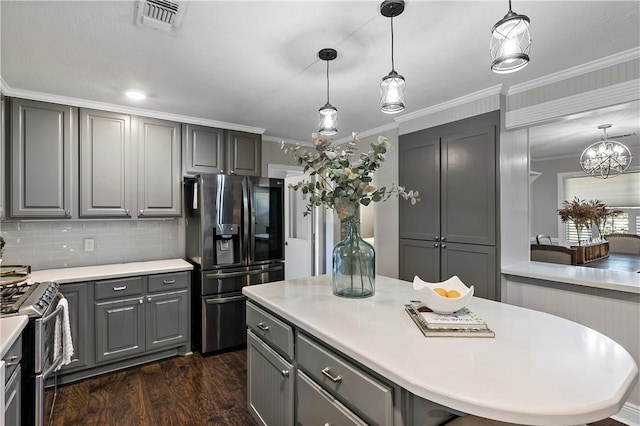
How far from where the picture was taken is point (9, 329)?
155 centimetres

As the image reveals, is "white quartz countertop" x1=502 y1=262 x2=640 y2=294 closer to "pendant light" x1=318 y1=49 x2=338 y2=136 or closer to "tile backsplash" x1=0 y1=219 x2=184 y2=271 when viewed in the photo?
"pendant light" x1=318 y1=49 x2=338 y2=136

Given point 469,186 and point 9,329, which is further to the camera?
point 469,186

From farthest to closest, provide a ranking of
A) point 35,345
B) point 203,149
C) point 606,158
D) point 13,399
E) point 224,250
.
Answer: point 606,158 < point 203,149 < point 224,250 < point 35,345 < point 13,399

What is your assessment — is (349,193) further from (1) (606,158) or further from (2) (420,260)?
(1) (606,158)

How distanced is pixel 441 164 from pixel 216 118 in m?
2.35

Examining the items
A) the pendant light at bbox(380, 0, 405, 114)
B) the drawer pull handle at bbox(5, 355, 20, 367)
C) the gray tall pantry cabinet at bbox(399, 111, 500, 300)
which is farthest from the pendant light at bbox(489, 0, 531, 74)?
the drawer pull handle at bbox(5, 355, 20, 367)

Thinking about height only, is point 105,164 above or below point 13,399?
above

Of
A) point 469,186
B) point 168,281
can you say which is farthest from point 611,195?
point 168,281

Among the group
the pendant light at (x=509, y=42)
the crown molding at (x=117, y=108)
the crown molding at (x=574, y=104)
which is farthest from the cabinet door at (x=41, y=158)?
the crown molding at (x=574, y=104)

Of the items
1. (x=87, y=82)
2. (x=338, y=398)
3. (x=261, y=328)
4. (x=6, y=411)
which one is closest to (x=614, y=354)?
(x=338, y=398)

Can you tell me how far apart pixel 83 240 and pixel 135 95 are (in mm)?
1498

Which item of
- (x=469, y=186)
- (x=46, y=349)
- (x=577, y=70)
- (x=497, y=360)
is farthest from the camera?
(x=469, y=186)

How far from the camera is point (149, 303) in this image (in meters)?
2.91

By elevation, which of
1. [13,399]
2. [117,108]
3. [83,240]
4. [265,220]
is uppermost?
[117,108]
